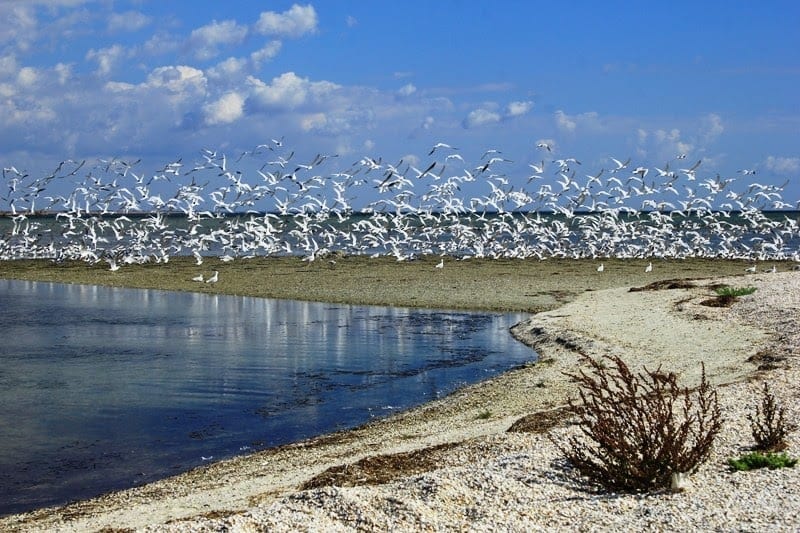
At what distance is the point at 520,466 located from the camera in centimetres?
912

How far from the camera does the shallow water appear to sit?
13.2 m

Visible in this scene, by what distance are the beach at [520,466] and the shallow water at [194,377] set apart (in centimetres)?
94

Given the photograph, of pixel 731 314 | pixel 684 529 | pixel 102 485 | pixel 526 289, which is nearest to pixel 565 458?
pixel 684 529

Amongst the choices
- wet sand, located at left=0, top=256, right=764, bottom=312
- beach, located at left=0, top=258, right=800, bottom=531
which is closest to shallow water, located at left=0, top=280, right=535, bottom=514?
beach, located at left=0, top=258, right=800, bottom=531

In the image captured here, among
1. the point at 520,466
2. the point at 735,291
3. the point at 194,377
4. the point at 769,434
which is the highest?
Result: the point at 735,291

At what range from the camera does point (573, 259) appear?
53.1m

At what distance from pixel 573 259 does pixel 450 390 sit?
1423 inches

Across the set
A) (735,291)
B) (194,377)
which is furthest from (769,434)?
(735,291)

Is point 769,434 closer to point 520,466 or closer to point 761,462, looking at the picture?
point 761,462

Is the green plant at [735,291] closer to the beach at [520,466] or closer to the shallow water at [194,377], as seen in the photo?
the beach at [520,466]

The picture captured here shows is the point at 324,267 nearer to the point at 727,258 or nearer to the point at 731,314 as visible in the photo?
the point at 727,258

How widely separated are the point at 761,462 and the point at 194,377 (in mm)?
12296

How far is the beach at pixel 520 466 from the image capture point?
305 inches

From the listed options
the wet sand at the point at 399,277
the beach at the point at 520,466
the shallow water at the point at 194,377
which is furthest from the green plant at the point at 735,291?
the wet sand at the point at 399,277
